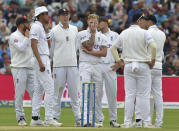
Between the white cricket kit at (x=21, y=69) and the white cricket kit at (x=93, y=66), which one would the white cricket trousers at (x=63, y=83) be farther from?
the white cricket kit at (x=21, y=69)

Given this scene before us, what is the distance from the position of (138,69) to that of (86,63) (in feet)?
4.99

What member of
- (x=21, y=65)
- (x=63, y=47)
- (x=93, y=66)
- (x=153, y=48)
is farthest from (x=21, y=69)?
(x=153, y=48)

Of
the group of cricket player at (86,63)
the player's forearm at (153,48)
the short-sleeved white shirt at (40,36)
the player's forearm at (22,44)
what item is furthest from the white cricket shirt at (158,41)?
the player's forearm at (22,44)

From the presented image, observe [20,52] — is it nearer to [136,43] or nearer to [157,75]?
[136,43]

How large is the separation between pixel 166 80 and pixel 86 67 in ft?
22.6

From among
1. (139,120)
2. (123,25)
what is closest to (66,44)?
(139,120)

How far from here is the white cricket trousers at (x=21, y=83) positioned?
13688 mm

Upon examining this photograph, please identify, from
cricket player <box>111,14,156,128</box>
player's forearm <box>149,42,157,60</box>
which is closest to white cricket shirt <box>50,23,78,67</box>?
cricket player <box>111,14,156,128</box>

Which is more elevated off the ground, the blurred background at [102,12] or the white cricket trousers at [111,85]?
the blurred background at [102,12]

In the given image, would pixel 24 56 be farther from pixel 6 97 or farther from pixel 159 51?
pixel 6 97

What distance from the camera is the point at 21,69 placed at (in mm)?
13742

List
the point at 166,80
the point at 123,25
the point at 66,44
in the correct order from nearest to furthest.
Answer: the point at 66,44 < the point at 166,80 < the point at 123,25

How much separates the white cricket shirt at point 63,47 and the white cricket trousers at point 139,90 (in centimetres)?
157

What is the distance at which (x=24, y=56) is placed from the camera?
45.2 feet
